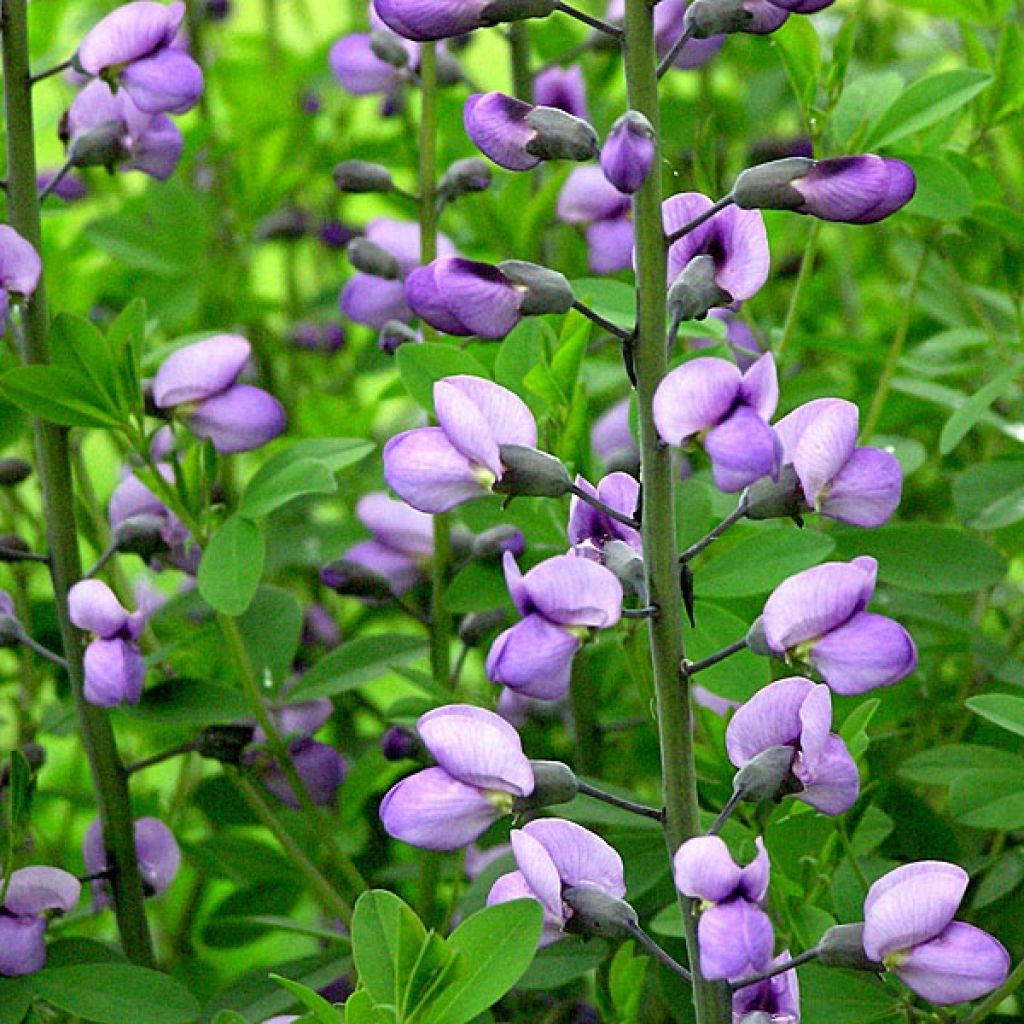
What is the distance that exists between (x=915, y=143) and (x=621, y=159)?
0.59 meters

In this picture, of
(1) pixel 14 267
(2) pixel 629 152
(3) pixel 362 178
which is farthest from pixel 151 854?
(2) pixel 629 152

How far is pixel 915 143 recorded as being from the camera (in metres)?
1.26

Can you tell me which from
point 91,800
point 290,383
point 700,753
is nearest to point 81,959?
point 91,800

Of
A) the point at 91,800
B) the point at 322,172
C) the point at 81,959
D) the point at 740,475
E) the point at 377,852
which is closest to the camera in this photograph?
the point at 740,475

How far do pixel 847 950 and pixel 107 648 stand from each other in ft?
1.56

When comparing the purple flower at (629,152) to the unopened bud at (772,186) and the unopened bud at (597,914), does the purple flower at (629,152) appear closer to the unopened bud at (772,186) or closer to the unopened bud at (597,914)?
the unopened bud at (772,186)

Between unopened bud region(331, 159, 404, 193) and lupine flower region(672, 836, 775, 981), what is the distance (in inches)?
27.1

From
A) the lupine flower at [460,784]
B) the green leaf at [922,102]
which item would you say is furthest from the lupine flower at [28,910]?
the green leaf at [922,102]

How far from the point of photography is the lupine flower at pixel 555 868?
0.77 m

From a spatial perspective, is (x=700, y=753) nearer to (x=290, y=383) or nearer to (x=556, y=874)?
(x=556, y=874)

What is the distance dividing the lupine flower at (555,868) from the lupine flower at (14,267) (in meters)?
0.45

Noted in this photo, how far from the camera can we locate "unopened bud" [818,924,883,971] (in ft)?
2.51

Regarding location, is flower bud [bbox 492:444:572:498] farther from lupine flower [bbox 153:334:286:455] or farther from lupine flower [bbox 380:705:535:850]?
lupine flower [bbox 153:334:286:455]

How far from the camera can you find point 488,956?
2.51ft
